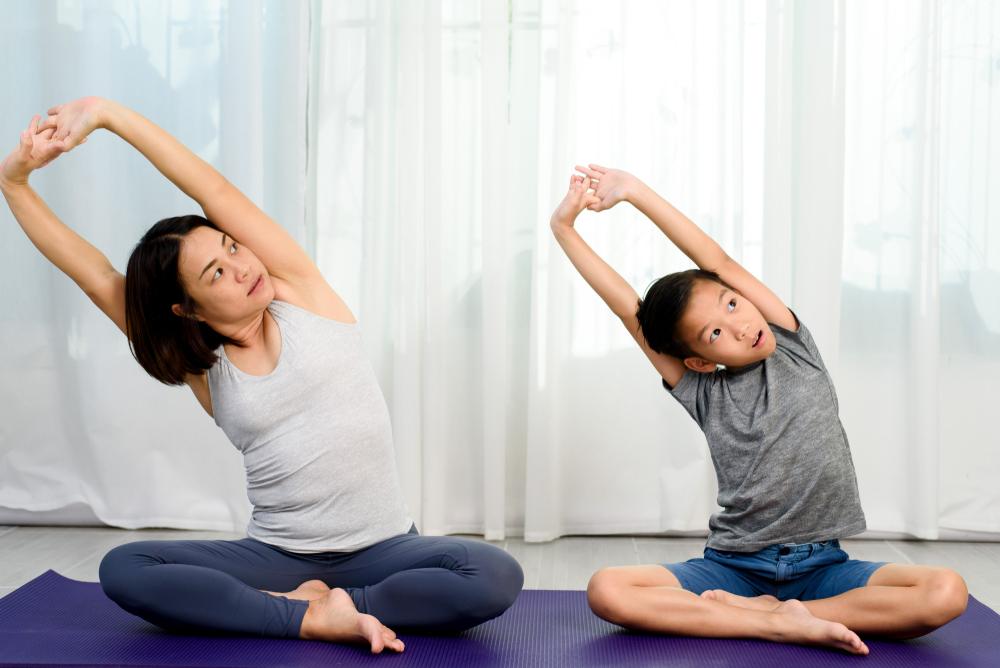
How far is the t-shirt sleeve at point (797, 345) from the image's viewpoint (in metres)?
1.96

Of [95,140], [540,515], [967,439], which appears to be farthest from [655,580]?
[95,140]

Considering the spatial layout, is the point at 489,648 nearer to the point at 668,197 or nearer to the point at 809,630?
the point at 809,630

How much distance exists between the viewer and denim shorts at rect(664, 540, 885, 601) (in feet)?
6.11

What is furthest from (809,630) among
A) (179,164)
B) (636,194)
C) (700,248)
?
(179,164)

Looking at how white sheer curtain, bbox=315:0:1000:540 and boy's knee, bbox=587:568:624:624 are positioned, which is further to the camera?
white sheer curtain, bbox=315:0:1000:540

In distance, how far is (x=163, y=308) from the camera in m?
1.87

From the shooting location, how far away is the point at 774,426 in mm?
1887

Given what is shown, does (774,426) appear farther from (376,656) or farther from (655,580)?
(376,656)

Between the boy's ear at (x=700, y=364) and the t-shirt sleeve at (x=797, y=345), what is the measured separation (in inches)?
5.0

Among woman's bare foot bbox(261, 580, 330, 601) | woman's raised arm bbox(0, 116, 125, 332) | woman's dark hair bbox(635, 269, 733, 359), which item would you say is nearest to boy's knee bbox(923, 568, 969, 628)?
woman's dark hair bbox(635, 269, 733, 359)

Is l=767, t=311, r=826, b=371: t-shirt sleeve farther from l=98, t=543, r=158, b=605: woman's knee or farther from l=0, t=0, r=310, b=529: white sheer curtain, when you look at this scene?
l=0, t=0, r=310, b=529: white sheer curtain

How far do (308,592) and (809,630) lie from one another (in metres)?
0.87

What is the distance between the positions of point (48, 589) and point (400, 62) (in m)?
1.59

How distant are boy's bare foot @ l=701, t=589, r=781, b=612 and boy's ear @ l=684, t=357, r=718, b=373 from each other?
0.41 metres
